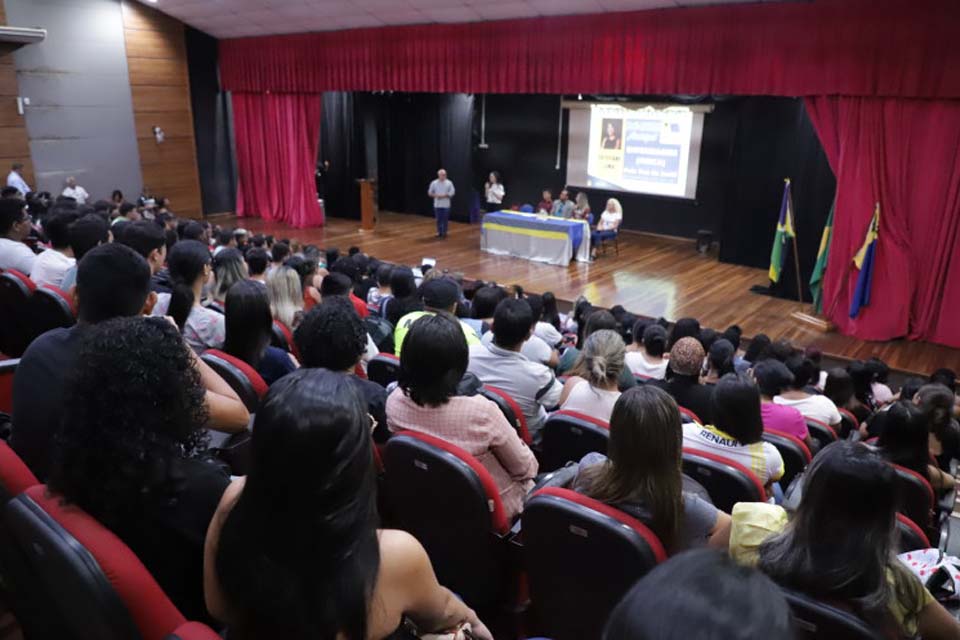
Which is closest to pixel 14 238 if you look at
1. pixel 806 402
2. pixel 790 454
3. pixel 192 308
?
pixel 192 308

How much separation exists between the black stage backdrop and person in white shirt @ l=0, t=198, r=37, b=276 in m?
8.38

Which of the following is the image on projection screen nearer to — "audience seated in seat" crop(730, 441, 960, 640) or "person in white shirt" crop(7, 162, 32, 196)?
"person in white shirt" crop(7, 162, 32, 196)

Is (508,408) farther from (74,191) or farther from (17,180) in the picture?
(74,191)

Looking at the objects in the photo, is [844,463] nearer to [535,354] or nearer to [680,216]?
[535,354]

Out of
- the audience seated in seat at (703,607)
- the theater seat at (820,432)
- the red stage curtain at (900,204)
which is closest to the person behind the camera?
the audience seated in seat at (703,607)

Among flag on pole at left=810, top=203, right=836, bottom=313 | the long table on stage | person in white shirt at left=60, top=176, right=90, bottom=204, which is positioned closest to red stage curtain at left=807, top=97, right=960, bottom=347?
flag on pole at left=810, top=203, right=836, bottom=313

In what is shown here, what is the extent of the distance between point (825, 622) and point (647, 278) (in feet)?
24.7

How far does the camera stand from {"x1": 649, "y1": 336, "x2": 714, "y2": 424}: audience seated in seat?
314 cm

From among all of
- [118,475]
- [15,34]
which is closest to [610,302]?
[118,475]

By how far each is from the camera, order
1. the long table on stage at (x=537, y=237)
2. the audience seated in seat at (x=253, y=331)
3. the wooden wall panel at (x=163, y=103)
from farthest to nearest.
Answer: the wooden wall panel at (x=163, y=103), the long table on stage at (x=537, y=237), the audience seated in seat at (x=253, y=331)

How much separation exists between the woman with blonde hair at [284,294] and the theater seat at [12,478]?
199 centimetres

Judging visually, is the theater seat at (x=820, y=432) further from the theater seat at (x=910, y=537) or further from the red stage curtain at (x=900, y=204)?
the red stage curtain at (x=900, y=204)

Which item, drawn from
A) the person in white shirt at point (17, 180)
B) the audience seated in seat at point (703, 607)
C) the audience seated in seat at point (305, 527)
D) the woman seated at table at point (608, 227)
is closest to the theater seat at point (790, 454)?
the audience seated in seat at point (305, 527)

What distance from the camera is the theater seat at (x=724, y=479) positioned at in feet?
6.89
